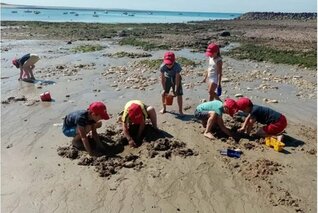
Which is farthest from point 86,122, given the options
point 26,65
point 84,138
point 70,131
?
point 26,65

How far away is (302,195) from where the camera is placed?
6223 millimetres

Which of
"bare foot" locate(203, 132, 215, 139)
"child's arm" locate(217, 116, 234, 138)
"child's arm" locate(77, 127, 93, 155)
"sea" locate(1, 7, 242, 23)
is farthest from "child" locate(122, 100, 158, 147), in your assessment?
"sea" locate(1, 7, 242, 23)

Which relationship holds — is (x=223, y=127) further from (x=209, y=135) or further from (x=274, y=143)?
(x=274, y=143)

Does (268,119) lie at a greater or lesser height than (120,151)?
greater

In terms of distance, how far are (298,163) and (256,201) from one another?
173 centimetres

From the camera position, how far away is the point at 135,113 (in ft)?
26.5

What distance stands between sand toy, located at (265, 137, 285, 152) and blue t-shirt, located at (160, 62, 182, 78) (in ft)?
9.47

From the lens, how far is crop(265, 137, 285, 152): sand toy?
781cm

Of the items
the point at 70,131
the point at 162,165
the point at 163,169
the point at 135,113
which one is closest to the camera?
the point at 163,169

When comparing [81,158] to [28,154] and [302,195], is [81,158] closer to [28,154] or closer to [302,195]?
[28,154]

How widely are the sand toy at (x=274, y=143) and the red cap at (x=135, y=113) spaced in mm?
2670

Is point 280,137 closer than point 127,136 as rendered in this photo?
No

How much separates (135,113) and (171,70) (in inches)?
86.6

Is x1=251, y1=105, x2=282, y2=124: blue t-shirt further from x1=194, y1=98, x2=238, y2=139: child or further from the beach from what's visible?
the beach
